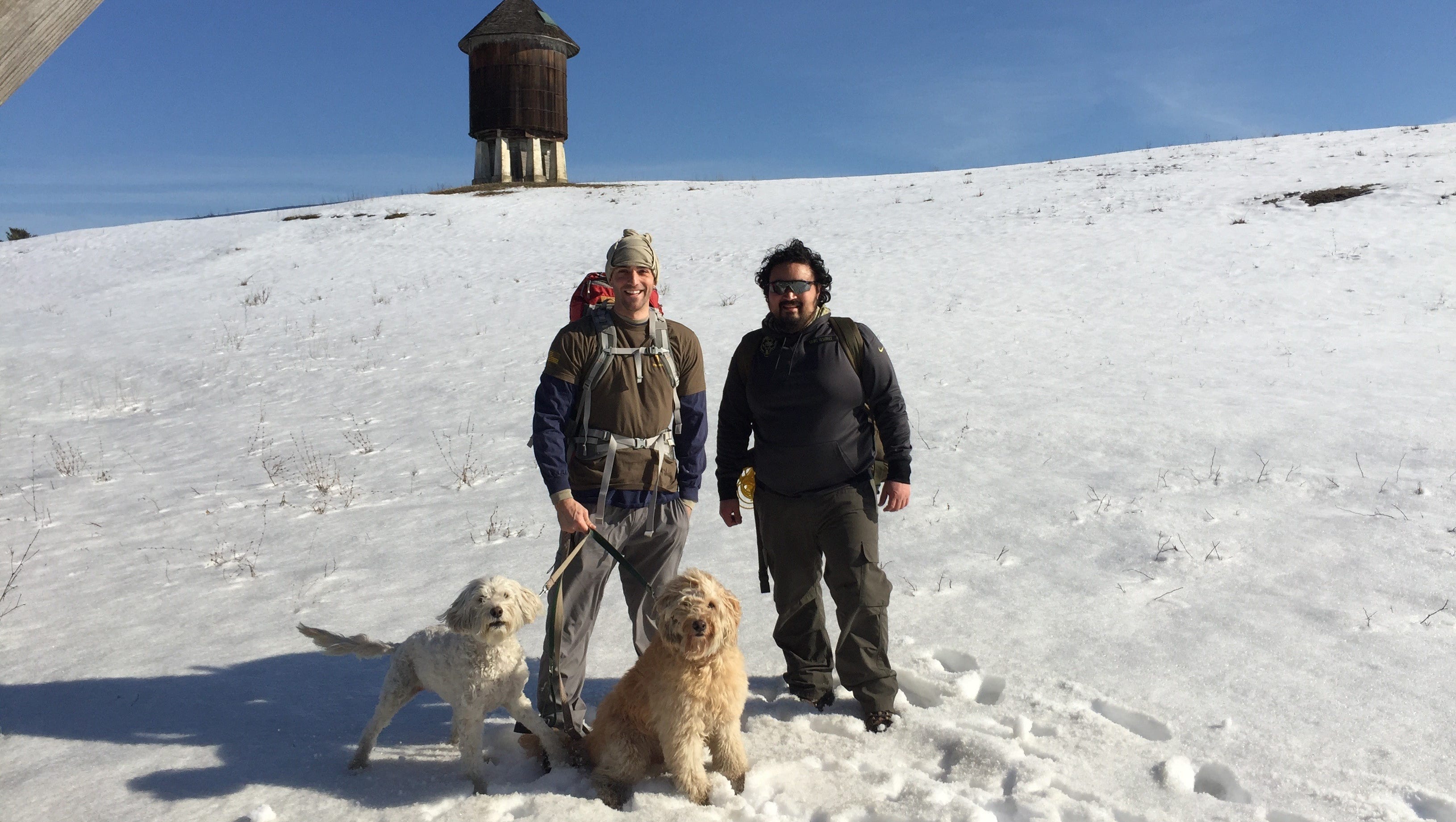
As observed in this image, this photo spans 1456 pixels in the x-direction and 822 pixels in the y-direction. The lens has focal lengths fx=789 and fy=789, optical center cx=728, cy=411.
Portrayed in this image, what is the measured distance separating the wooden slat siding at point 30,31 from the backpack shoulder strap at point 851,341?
3.08 metres

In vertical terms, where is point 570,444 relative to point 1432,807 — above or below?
above

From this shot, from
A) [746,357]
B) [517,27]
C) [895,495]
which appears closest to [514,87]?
[517,27]

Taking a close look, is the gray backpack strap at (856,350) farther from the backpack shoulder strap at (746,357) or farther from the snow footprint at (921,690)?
the snow footprint at (921,690)

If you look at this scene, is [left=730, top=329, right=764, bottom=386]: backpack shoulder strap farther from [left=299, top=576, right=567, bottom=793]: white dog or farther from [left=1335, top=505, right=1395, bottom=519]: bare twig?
[left=1335, top=505, right=1395, bottom=519]: bare twig

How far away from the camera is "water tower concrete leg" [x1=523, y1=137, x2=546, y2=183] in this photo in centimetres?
3612

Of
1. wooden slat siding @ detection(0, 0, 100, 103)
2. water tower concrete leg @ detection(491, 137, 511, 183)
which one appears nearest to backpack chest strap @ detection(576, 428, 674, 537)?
wooden slat siding @ detection(0, 0, 100, 103)

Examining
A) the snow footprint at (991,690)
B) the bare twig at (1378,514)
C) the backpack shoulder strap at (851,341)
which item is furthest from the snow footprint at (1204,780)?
the bare twig at (1378,514)

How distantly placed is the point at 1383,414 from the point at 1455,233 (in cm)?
1122

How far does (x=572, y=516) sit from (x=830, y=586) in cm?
145

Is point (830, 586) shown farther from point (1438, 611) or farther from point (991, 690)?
point (1438, 611)

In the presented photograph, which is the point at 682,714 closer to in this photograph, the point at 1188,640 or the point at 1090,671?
the point at 1090,671

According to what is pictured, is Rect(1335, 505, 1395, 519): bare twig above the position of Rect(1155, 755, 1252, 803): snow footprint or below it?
above

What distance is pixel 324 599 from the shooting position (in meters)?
5.67

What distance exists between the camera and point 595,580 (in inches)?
156
